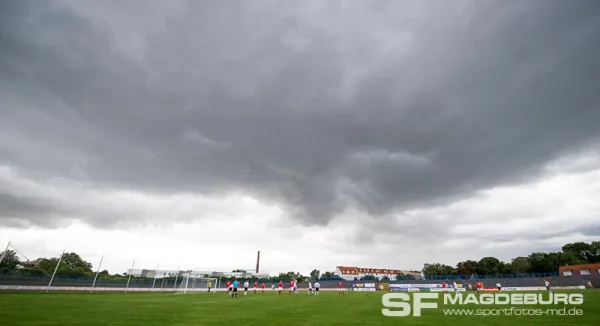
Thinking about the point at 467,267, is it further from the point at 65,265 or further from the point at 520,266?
the point at 65,265

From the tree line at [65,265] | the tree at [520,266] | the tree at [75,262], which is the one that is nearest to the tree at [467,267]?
the tree at [520,266]

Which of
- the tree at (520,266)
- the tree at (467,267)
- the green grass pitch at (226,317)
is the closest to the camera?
the green grass pitch at (226,317)

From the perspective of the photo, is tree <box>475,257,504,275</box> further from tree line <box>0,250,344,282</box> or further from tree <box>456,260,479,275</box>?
tree line <box>0,250,344,282</box>

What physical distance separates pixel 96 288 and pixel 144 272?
89.4 meters

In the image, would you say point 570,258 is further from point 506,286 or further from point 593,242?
point 506,286

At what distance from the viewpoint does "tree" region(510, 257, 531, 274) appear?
124 metres

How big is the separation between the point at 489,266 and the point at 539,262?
1796 centimetres

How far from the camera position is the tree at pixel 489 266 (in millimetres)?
129500

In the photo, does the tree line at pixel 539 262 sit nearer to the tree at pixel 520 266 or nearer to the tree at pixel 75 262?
the tree at pixel 520 266

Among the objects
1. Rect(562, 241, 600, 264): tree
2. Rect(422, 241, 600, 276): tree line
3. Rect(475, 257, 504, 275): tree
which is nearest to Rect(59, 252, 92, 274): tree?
Rect(422, 241, 600, 276): tree line

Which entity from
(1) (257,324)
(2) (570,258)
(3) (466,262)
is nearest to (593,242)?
(2) (570,258)

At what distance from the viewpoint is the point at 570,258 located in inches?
4599

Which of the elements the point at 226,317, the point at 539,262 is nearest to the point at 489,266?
the point at 539,262

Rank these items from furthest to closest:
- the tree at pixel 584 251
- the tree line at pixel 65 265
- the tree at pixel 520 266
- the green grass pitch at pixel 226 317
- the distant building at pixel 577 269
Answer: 1. the tree at pixel 584 251
2. the tree at pixel 520 266
3. the distant building at pixel 577 269
4. the tree line at pixel 65 265
5. the green grass pitch at pixel 226 317
